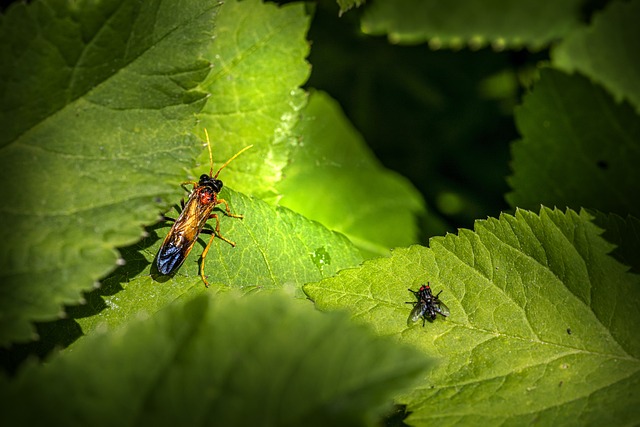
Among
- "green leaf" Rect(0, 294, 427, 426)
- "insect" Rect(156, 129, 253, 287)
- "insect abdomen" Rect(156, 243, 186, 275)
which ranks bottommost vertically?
"green leaf" Rect(0, 294, 427, 426)

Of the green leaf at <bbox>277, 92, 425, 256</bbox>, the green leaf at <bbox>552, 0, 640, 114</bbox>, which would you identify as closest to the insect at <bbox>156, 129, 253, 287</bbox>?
the green leaf at <bbox>277, 92, 425, 256</bbox>

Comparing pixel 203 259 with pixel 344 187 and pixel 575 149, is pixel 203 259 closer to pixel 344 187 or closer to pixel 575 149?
pixel 344 187

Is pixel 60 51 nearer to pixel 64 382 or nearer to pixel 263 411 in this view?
pixel 64 382

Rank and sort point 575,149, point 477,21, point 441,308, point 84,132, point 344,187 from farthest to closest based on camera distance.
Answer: point 477,21, point 344,187, point 575,149, point 441,308, point 84,132

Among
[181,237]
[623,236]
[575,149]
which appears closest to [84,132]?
[181,237]

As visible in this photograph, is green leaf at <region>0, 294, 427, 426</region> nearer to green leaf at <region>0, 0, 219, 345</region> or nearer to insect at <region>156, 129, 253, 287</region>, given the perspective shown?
green leaf at <region>0, 0, 219, 345</region>

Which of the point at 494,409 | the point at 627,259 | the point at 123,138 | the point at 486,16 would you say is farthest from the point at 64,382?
the point at 486,16
